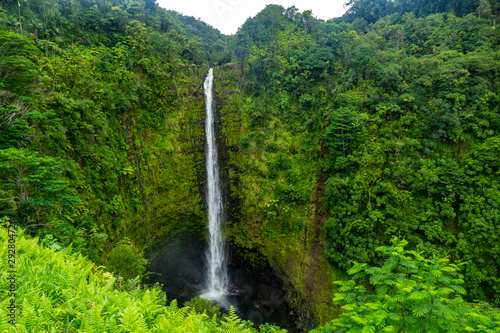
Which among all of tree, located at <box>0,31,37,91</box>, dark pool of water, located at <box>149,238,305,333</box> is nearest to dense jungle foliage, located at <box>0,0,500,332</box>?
tree, located at <box>0,31,37,91</box>

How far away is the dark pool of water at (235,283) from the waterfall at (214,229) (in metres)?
0.68

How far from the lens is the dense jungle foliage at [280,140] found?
1084 centimetres

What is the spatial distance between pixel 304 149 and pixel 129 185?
14.9 metres

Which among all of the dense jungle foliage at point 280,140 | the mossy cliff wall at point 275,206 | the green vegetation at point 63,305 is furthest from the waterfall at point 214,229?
the green vegetation at point 63,305

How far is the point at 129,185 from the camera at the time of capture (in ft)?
52.9

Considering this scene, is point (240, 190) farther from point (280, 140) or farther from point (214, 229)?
point (280, 140)

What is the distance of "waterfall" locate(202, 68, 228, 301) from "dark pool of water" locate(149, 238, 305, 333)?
677mm

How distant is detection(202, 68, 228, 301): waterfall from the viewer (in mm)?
18794

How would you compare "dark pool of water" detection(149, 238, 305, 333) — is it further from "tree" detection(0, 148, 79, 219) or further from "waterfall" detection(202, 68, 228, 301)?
"tree" detection(0, 148, 79, 219)

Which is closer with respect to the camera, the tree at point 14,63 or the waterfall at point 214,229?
the tree at point 14,63

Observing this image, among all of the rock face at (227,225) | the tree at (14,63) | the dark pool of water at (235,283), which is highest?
the tree at (14,63)

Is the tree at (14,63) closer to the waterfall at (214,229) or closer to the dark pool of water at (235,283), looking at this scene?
the waterfall at (214,229)

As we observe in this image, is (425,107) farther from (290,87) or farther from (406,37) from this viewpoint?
(406,37)

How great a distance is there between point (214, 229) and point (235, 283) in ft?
16.3
